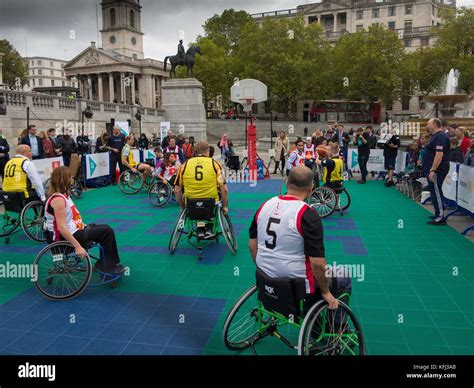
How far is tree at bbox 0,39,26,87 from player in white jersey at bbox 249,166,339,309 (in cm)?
6682

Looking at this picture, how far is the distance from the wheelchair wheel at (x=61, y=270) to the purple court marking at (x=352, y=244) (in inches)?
173

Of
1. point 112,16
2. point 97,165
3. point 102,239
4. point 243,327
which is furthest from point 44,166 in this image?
point 112,16

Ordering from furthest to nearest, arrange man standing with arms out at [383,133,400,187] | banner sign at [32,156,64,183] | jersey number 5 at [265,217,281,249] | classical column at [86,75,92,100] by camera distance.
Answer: classical column at [86,75,92,100] < man standing with arms out at [383,133,400,187] < banner sign at [32,156,64,183] < jersey number 5 at [265,217,281,249]

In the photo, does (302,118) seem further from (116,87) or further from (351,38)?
(116,87)

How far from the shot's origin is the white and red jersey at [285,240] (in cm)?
356

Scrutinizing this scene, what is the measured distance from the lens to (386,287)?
235 inches

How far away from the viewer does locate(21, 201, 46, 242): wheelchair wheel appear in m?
8.16

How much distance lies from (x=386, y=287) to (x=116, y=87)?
82119 millimetres

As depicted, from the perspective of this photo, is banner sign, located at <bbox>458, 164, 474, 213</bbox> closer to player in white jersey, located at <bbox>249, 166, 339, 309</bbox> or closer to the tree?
player in white jersey, located at <bbox>249, 166, 339, 309</bbox>

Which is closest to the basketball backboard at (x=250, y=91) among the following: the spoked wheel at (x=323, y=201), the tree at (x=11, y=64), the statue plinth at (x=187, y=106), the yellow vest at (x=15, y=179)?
the spoked wheel at (x=323, y=201)

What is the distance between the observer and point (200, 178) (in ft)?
24.0

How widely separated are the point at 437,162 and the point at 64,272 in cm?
727

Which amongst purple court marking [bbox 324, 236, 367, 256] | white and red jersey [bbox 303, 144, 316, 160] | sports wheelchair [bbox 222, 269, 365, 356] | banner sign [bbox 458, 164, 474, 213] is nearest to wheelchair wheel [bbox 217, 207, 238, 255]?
purple court marking [bbox 324, 236, 367, 256]

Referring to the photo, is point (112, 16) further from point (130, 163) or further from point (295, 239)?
point (295, 239)
